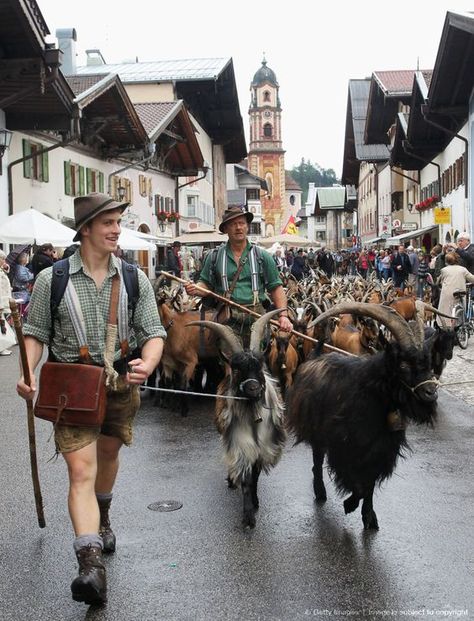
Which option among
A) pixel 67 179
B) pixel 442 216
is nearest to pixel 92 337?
pixel 442 216

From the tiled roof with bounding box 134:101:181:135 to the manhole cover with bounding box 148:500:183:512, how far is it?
27066 millimetres

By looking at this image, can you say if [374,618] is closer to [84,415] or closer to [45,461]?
[84,415]

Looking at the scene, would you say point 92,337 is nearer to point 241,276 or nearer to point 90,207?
point 90,207

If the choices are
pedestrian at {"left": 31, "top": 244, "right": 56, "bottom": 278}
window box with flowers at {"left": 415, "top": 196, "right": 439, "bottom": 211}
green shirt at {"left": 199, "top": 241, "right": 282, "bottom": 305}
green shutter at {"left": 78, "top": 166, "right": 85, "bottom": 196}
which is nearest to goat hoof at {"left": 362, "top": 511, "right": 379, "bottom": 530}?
green shirt at {"left": 199, "top": 241, "right": 282, "bottom": 305}

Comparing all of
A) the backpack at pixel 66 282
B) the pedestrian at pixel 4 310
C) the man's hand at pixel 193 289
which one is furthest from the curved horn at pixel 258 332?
the pedestrian at pixel 4 310

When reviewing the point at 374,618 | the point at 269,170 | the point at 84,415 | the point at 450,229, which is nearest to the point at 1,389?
the point at 84,415

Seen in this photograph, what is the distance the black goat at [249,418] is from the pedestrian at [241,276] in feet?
3.15

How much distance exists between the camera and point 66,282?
162 inches

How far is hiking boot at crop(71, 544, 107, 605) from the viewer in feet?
12.4

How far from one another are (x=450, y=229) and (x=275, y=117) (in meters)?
101

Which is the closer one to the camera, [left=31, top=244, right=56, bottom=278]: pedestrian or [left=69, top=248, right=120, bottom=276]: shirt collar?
[left=69, top=248, right=120, bottom=276]: shirt collar

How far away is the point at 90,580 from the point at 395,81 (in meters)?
48.1

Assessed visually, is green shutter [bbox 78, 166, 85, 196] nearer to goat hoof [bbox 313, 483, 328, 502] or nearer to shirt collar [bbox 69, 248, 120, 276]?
goat hoof [bbox 313, 483, 328, 502]

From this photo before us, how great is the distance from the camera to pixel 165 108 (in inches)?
1362
